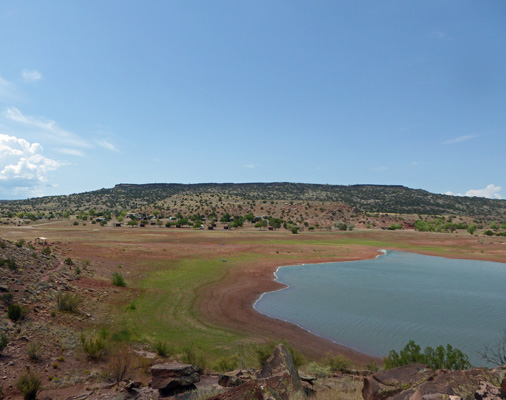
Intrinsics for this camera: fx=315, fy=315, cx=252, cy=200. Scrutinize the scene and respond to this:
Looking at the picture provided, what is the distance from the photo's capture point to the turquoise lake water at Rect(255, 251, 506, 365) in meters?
15.5

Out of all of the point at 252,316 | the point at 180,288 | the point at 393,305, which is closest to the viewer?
the point at 252,316

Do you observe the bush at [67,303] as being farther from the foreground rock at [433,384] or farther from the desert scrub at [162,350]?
the foreground rock at [433,384]

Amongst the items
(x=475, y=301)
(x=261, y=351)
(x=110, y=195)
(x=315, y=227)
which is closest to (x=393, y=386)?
(x=261, y=351)

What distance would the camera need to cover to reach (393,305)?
21016mm

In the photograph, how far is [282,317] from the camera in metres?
18.5

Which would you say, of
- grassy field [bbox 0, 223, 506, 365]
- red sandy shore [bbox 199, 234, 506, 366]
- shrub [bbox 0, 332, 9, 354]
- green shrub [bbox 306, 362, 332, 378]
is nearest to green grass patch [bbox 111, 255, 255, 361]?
grassy field [bbox 0, 223, 506, 365]

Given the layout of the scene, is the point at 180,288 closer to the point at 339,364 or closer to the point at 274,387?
the point at 339,364

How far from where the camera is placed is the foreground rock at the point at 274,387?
6.30 meters

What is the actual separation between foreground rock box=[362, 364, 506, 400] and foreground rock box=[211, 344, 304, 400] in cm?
173

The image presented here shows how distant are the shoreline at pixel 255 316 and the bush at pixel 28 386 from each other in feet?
29.6

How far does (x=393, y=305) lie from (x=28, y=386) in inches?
786

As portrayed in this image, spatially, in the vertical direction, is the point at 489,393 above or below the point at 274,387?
above

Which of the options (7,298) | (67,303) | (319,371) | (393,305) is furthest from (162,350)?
(393,305)

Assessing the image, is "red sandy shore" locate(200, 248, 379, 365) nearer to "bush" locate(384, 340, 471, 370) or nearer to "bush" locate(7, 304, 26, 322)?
"bush" locate(384, 340, 471, 370)
